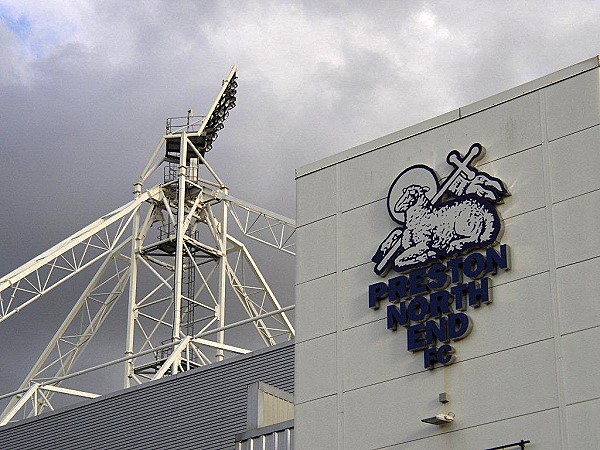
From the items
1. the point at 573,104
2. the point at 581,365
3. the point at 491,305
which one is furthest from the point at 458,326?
the point at 573,104

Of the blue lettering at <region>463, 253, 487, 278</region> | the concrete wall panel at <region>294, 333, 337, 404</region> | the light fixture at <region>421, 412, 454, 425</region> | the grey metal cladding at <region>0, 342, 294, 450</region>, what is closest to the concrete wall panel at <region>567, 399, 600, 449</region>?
the light fixture at <region>421, 412, 454, 425</region>

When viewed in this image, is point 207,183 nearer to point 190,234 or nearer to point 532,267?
point 190,234

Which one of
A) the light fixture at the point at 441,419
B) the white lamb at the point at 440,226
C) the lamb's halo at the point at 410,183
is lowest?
the light fixture at the point at 441,419

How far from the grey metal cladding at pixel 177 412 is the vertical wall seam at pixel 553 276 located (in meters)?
9.98

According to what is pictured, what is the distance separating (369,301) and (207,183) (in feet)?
94.7

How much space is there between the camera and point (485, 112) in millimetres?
22750

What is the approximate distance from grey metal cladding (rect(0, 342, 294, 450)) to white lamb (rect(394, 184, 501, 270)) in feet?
26.7

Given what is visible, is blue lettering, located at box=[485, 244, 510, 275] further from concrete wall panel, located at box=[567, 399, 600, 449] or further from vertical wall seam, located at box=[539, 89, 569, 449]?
concrete wall panel, located at box=[567, 399, 600, 449]

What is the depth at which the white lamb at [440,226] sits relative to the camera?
2194 centimetres

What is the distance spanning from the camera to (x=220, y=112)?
53.2 meters

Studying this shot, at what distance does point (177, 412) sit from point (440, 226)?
11.1 metres

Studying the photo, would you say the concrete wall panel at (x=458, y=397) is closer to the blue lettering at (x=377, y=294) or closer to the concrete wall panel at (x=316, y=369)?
the concrete wall panel at (x=316, y=369)

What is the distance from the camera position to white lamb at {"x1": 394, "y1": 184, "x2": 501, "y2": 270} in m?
21.9

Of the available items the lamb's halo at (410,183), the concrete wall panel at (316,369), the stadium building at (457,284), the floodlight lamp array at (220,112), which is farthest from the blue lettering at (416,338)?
the floodlight lamp array at (220,112)
